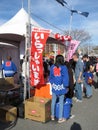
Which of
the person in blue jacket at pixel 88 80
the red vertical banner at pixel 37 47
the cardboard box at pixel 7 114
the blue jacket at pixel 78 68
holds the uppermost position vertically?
the red vertical banner at pixel 37 47

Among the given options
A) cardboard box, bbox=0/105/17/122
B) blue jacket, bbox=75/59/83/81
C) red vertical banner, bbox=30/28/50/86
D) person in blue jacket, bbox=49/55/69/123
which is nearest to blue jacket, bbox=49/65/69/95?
person in blue jacket, bbox=49/55/69/123

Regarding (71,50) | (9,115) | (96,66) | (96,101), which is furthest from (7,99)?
(96,66)

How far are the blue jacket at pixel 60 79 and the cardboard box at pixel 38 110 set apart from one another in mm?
474

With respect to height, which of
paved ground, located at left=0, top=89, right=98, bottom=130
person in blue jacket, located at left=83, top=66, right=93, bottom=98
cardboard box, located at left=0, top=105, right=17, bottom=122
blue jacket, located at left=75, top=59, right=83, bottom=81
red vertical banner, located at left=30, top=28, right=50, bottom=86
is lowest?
paved ground, located at left=0, top=89, right=98, bottom=130

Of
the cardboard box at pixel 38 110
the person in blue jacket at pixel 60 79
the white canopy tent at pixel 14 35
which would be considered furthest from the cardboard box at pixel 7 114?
the white canopy tent at pixel 14 35

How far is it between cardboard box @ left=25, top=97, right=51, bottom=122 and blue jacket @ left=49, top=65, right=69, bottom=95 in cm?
47

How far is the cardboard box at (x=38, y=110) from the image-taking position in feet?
21.6

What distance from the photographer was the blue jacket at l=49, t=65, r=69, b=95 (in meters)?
6.42

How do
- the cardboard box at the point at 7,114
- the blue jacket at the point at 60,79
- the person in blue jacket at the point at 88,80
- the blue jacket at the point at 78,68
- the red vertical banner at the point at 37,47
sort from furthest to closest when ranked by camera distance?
the person in blue jacket at the point at 88,80 → the blue jacket at the point at 78,68 → the red vertical banner at the point at 37,47 → the cardboard box at the point at 7,114 → the blue jacket at the point at 60,79

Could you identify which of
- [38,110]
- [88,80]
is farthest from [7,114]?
[88,80]

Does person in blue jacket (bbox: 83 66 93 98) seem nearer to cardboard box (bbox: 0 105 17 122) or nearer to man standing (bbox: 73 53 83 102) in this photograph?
man standing (bbox: 73 53 83 102)

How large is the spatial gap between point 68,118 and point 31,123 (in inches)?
42.6

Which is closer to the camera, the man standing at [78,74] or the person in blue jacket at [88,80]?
the man standing at [78,74]

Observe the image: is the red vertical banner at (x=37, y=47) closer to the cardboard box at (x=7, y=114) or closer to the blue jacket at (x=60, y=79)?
the blue jacket at (x=60, y=79)
